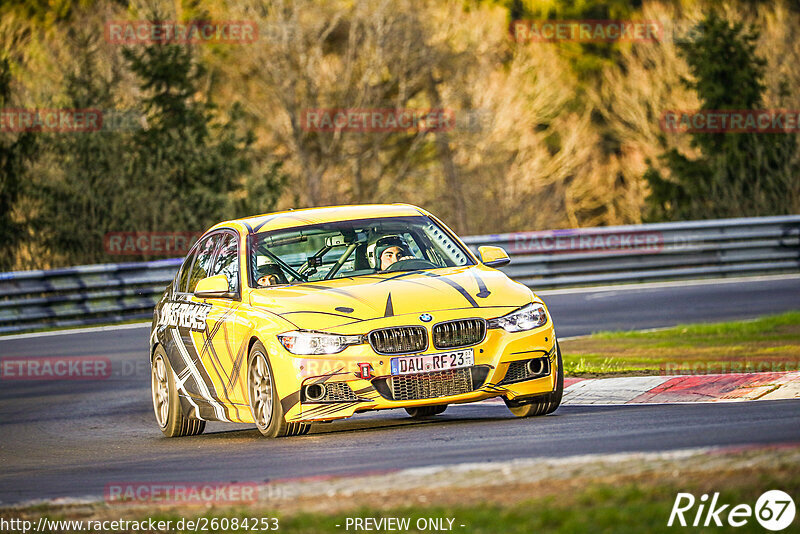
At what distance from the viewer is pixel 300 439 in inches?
393

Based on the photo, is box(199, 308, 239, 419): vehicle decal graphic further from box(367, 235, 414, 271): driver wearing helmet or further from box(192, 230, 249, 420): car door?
box(367, 235, 414, 271): driver wearing helmet

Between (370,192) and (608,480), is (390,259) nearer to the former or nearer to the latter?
(608,480)

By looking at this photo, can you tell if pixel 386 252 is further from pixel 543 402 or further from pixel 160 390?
pixel 160 390

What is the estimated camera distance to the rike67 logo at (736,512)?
5555mm

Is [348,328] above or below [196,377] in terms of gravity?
above

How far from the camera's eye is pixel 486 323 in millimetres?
9930

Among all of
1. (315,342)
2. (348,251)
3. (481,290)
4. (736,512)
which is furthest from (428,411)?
(736,512)

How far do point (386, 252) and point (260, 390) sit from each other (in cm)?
152

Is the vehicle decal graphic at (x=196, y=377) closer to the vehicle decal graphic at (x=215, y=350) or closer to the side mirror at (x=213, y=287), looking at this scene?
→ the vehicle decal graphic at (x=215, y=350)

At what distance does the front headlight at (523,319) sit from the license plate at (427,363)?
35 cm

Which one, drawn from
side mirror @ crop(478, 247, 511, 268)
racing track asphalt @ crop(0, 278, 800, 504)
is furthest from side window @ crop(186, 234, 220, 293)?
side mirror @ crop(478, 247, 511, 268)

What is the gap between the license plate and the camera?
383 inches

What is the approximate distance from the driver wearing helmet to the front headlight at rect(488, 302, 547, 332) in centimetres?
126

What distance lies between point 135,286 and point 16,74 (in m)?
19.7
